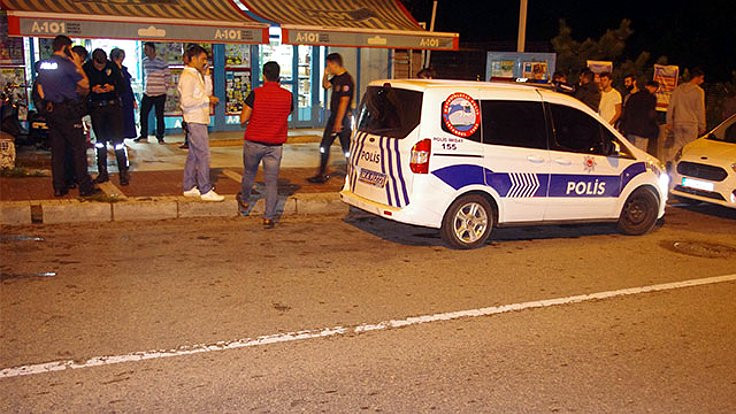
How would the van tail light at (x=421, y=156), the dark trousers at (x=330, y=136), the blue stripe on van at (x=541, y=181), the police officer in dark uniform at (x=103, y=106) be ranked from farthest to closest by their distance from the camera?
the dark trousers at (x=330, y=136), the police officer in dark uniform at (x=103, y=106), the blue stripe on van at (x=541, y=181), the van tail light at (x=421, y=156)

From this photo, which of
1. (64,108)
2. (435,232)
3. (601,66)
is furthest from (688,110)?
(64,108)

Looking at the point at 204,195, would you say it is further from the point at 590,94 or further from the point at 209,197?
the point at 590,94

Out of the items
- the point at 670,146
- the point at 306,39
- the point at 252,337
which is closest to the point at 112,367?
the point at 252,337

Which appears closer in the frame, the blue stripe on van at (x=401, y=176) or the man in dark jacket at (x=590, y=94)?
the blue stripe on van at (x=401, y=176)

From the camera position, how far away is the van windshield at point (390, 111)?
8328 mm

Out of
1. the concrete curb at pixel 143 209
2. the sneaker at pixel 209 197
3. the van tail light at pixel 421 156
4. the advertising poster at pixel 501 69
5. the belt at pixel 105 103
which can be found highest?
the advertising poster at pixel 501 69

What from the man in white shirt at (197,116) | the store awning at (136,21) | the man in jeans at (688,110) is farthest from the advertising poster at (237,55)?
the man in jeans at (688,110)

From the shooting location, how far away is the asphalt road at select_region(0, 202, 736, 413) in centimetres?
495

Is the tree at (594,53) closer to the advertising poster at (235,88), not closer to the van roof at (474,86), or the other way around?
the advertising poster at (235,88)

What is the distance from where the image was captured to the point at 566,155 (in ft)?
29.9

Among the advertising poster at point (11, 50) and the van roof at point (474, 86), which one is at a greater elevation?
the advertising poster at point (11, 50)

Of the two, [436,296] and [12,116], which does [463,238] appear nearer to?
[436,296]

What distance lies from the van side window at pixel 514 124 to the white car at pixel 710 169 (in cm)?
375

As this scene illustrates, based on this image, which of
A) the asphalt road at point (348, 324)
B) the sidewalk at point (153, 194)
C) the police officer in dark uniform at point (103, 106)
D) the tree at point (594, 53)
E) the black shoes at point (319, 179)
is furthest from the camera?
the tree at point (594, 53)
